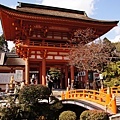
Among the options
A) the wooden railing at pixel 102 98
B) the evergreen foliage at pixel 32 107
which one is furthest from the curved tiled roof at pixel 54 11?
the evergreen foliage at pixel 32 107

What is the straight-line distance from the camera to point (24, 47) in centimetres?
2225

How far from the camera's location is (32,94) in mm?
13969

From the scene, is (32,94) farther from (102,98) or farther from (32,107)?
(102,98)

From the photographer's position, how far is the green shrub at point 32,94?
1391cm

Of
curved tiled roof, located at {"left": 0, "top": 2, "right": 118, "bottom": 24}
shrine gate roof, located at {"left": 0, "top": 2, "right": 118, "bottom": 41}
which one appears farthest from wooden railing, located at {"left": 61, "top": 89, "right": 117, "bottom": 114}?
curved tiled roof, located at {"left": 0, "top": 2, "right": 118, "bottom": 24}

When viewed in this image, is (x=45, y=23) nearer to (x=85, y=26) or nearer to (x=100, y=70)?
(x=85, y=26)

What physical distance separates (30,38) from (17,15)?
324cm

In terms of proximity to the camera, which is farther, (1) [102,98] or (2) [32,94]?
(2) [32,94]

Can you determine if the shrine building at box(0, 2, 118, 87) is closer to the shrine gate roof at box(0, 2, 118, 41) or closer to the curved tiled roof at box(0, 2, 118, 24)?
the shrine gate roof at box(0, 2, 118, 41)

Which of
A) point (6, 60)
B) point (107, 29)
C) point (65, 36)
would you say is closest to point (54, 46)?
point (65, 36)

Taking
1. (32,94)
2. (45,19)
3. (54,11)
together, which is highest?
(54,11)

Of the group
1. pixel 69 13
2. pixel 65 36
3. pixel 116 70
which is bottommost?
pixel 116 70

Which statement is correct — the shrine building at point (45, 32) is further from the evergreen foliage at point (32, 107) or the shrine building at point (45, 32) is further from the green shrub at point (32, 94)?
the green shrub at point (32, 94)

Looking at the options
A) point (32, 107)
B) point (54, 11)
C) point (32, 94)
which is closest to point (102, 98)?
point (32, 94)
